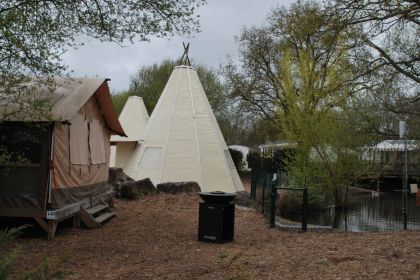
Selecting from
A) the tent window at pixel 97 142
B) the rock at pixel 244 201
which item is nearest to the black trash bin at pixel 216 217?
the tent window at pixel 97 142

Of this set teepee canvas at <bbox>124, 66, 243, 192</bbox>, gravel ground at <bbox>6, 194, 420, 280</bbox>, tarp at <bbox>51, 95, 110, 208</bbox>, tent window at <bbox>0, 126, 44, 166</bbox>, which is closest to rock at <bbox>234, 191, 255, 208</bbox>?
teepee canvas at <bbox>124, 66, 243, 192</bbox>

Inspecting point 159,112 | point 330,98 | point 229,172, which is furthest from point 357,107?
point 159,112

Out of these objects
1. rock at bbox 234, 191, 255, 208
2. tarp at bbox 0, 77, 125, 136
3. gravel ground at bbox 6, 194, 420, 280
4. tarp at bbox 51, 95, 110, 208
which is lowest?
gravel ground at bbox 6, 194, 420, 280

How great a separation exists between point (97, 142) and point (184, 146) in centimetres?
674

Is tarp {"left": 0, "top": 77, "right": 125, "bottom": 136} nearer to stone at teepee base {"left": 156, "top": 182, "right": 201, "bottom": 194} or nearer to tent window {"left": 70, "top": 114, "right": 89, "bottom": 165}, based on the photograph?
tent window {"left": 70, "top": 114, "right": 89, "bottom": 165}

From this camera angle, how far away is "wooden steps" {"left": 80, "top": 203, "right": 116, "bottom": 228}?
1120 centimetres

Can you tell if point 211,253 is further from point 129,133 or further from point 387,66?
point 129,133

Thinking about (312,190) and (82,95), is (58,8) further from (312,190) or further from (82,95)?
(312,190)

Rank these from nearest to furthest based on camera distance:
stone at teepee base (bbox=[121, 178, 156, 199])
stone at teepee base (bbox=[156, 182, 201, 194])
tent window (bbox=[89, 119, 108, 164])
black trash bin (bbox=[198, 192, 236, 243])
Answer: black trash bin (bbox=[198, 192, 236, 243]) → tent window (bbox=[89, 119, 108, 164]) → stone at teepee base (bbox=[121, 178, 156, 199]) → stone at teepee base (bbox=[156, 182, 201, 194])

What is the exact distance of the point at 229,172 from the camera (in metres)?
19.7

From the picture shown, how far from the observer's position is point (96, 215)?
39.5 feet

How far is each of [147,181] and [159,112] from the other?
5.25m

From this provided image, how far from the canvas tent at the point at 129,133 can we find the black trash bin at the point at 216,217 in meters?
15.6

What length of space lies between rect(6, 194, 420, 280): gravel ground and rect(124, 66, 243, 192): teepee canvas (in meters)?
7.11
